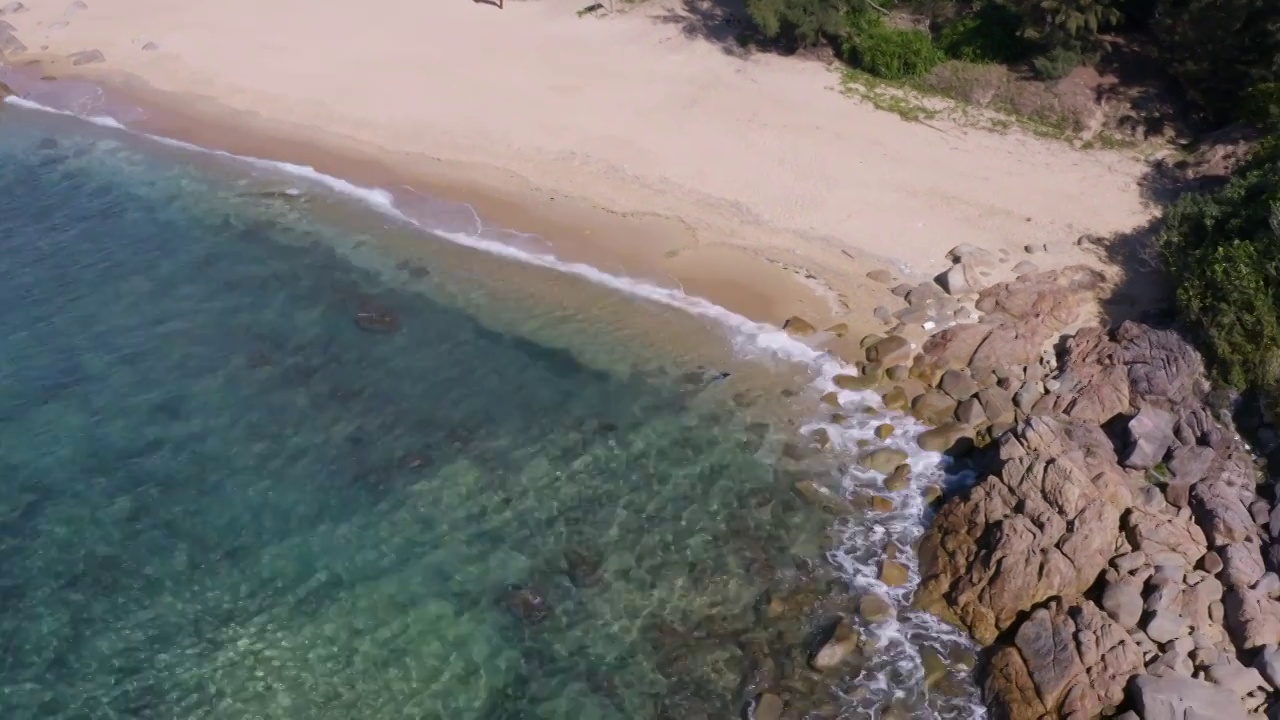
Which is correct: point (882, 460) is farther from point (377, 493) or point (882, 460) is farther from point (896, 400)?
point (377, 493)

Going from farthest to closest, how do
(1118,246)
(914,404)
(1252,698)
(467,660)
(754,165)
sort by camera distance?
1. (754,165)
2. (1118,246)
3. (914,404)
4. (467,660)
5. (1252,698)

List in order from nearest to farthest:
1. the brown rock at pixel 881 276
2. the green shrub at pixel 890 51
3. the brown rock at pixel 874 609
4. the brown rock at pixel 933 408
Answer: the brown rock at pixel 874 609 < the brown rock at pixel 933 408 < the brown rock at pixel 881 276 < the green shrub at pixel 890 51

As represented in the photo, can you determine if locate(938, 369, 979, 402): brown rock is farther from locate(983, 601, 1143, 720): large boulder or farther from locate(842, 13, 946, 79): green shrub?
locate(842, 13, 946, 79): green shrub

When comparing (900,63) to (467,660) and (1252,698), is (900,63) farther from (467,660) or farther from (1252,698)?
(467,660)

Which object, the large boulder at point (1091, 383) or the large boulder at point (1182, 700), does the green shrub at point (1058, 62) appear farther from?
the large boulder at point (1182, 700)

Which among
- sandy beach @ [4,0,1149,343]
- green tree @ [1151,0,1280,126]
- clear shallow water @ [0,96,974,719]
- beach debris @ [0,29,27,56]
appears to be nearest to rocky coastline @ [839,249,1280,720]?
clear shallow water @ [0,96,974,719]

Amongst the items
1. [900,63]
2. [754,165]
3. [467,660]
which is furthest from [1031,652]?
[900,63]

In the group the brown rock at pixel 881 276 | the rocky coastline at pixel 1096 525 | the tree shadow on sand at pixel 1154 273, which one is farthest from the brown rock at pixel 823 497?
the tree shadow on sand at pixel 1154 273
